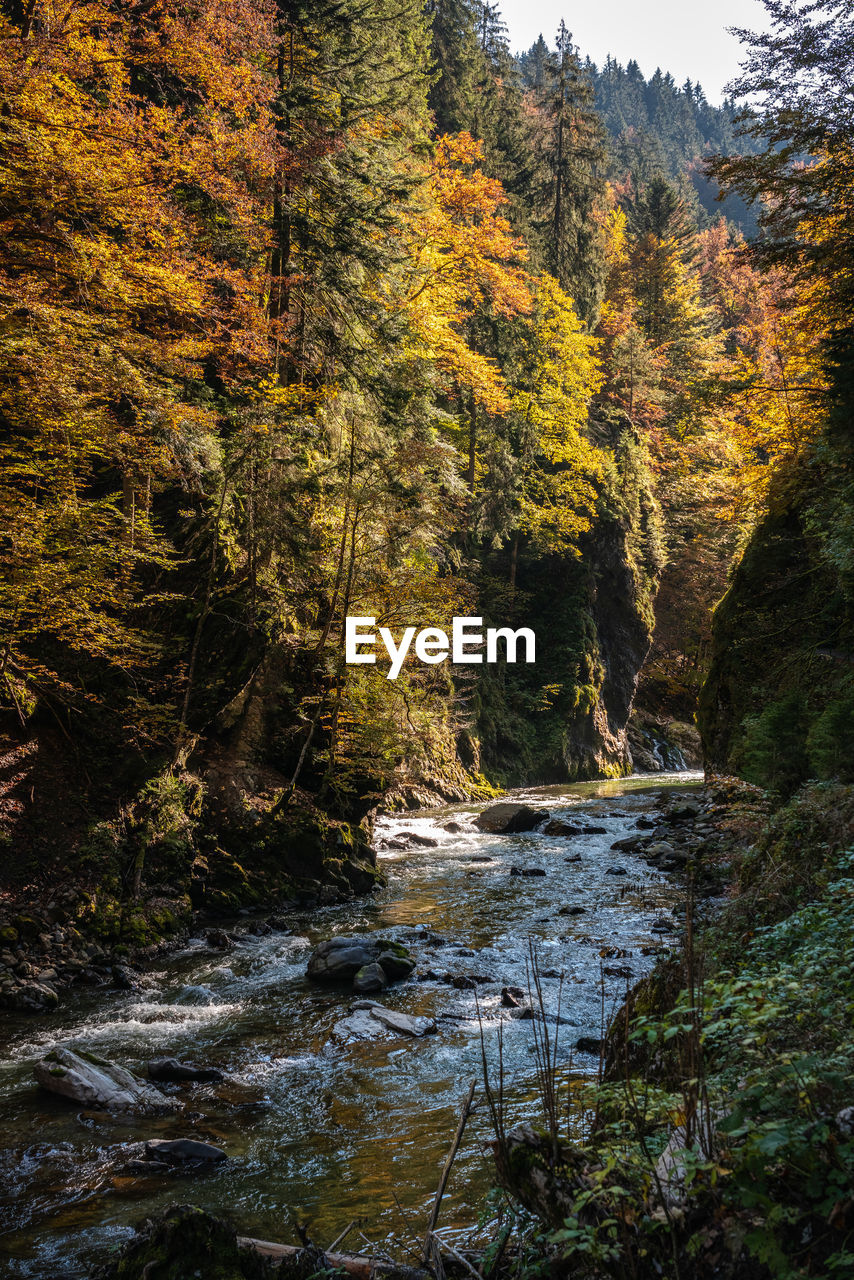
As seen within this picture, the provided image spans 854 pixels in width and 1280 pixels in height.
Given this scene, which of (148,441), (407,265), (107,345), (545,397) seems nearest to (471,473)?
(545,397)

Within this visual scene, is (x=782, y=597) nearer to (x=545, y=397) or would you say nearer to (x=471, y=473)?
(x=471, y=473)

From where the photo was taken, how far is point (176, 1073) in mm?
6402

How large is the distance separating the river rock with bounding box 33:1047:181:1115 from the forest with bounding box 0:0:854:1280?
0.14 ft

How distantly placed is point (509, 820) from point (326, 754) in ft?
21.6

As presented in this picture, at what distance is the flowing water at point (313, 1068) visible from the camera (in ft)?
14.8

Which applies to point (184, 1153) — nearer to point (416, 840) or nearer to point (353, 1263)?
point (353, 1263)

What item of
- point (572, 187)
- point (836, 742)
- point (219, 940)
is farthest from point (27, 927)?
point (572, 187)

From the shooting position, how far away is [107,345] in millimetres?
9211

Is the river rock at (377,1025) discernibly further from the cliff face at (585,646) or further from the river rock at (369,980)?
the cliff face at (585,646)

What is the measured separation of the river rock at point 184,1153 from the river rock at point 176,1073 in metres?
1.22

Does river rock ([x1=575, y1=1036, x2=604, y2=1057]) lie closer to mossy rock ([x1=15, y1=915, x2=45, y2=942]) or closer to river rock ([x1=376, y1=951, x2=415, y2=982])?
river rock ([x1=376, y1=951, x2=415, y2=982])

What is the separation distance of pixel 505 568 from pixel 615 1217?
27427 mm

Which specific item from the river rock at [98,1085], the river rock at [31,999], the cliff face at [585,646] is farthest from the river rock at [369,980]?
the cliff face at [585,646]

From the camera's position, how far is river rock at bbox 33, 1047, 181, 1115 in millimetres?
5859
